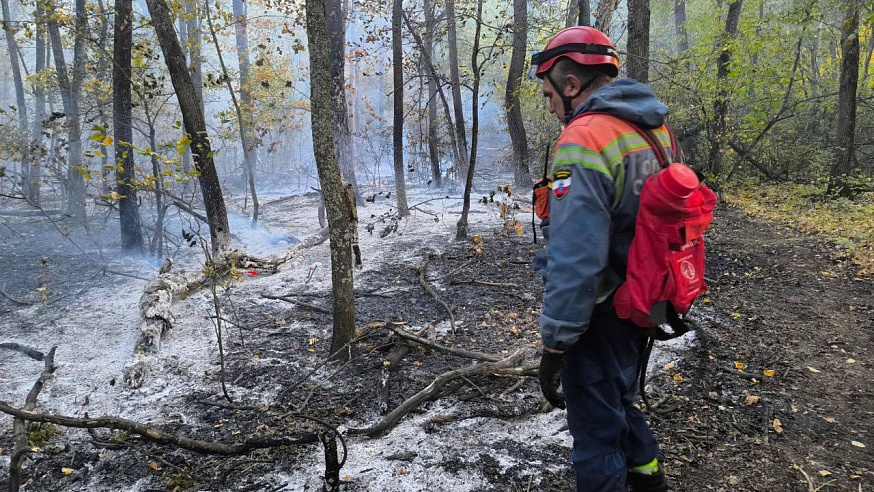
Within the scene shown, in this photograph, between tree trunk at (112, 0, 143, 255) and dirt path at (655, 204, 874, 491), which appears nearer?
dirt path at (655, 204, 874, 491)

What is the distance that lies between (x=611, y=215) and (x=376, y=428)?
2.25m

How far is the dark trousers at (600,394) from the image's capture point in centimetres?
207

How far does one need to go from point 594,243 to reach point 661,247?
0.25 metres

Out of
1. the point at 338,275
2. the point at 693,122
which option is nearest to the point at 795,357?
the point at 338,275

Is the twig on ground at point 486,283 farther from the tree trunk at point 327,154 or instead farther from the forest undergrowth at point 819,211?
the forest undergrowth at point 819,211

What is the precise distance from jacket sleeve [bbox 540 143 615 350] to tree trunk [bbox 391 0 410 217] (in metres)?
9.19

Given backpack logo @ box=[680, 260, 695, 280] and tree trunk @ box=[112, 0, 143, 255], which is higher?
tree trunk @ box=[112, 0, 143, 255]

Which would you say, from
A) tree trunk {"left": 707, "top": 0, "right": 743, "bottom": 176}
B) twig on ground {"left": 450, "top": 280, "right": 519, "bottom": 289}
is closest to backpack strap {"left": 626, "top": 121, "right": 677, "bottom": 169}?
twig on ground {"left": 450, "top": 280, "right": 519, "bottom": 289}

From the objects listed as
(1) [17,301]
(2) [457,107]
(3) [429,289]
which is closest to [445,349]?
(3) [429,289]

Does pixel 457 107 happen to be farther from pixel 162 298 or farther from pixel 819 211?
pixel 162 298

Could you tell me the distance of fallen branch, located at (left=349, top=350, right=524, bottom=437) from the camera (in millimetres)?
3432

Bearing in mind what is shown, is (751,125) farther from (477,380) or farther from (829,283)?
(477,380)

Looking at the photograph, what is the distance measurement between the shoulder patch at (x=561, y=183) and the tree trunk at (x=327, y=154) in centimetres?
252

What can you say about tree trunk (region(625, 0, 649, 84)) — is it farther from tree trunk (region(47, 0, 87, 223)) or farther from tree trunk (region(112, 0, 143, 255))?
tree trunk (region(47, 0, 87, 223))
